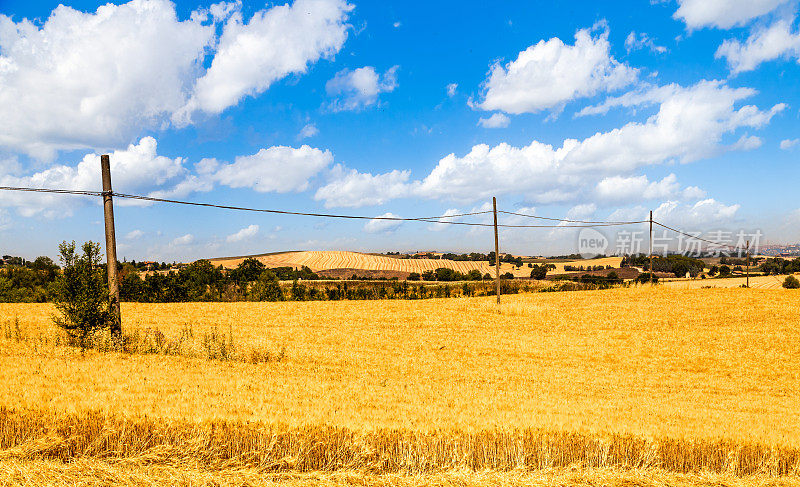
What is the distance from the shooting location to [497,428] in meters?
7.85

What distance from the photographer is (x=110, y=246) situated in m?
17.5

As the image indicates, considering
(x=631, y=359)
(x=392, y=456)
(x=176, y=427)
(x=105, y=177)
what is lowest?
(x=631, y=359)

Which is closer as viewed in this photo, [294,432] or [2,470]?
Answer: [2,470]

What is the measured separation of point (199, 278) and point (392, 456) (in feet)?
243

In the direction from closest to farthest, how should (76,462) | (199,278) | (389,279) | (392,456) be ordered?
(76,462) < (392,456) < (199,278) < (389,279)

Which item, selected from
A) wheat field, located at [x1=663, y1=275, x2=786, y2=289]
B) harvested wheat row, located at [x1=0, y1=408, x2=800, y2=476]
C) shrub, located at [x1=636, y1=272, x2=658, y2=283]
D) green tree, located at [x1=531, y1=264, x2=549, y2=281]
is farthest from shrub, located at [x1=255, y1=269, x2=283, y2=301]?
harvested wheat row, located at [x1=0, y1=408, x2=800, y2=476]

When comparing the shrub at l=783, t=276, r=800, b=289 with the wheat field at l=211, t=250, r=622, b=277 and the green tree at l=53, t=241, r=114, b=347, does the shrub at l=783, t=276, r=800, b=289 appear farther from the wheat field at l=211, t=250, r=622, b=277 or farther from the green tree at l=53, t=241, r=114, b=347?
the green tree at l=53, t=241, r=114, b=347

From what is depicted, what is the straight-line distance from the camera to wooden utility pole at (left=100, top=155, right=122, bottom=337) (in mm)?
17328

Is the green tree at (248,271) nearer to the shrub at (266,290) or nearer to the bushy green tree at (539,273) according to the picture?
the shrub at (266,290)

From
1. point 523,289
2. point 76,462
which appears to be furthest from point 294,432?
point 523,289

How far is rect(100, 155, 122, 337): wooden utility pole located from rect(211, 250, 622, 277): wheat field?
237 feet

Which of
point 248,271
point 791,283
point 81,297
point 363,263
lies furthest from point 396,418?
point 363,263

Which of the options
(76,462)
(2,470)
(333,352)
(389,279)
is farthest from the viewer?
(389,279)

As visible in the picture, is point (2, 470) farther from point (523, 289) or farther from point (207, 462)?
point (523, 289)
